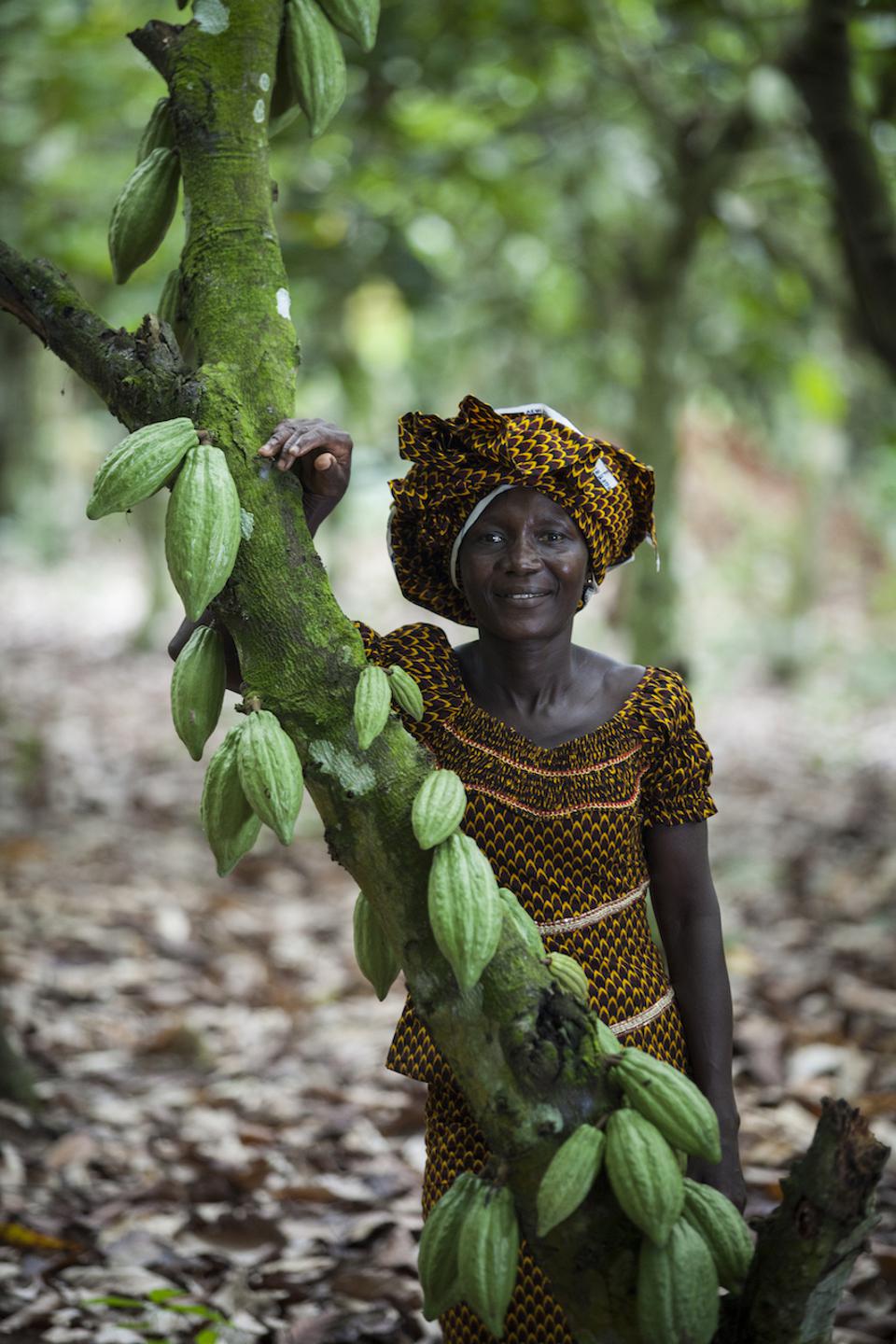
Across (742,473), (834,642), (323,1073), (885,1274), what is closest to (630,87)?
(323,1073)

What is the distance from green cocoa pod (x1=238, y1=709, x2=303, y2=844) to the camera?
133 centimetres

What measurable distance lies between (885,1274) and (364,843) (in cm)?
144

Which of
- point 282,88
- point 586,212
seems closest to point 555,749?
point 282,88

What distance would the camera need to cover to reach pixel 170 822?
5.30m

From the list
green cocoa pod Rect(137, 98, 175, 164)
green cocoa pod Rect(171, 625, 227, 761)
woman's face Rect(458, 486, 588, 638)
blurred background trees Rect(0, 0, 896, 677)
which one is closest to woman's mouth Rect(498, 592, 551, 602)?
woman's face Rect(458, 486, 588, 638)

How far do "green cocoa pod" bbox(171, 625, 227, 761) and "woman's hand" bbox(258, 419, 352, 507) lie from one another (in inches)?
8.3

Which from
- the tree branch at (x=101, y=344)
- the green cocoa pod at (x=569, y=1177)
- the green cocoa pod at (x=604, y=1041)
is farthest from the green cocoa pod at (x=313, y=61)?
the green cocoa pod at (x=569, y=1177)

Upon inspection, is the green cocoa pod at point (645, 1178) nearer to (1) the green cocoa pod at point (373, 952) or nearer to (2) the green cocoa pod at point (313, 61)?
(1) the green cocoa pod at point (373, 952)

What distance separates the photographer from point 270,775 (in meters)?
1.34

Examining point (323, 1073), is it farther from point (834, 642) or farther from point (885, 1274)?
point (834, 642)

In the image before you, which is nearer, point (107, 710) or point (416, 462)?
point (416, 462)

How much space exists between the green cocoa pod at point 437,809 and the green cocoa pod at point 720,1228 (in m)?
0.45

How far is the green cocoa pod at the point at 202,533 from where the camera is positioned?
1.34 m

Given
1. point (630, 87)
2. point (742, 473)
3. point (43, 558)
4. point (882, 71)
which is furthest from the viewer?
point (742, 473)
